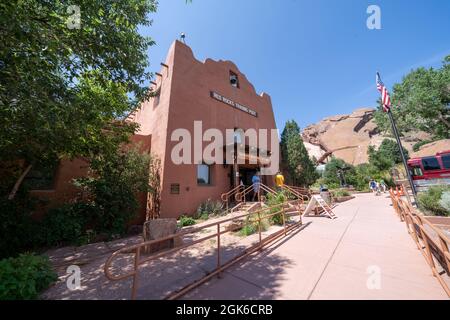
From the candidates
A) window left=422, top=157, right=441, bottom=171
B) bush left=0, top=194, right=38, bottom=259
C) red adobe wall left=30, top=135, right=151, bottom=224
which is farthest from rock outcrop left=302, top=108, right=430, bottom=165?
bush left=0, top=194, right=38, bottom=259

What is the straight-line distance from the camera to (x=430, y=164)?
47.3ft

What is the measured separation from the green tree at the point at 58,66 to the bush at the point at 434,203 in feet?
37.9

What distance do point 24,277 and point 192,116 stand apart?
9.99 m

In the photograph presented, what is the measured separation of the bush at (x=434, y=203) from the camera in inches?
291

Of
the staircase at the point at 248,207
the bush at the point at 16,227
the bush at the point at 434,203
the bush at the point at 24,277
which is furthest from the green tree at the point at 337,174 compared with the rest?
the bush at the point at 16,227

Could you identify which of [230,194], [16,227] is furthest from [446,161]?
[16,227]

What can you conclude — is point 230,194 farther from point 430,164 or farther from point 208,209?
point 430,164

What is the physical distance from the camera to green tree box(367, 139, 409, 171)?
2866 centimetres

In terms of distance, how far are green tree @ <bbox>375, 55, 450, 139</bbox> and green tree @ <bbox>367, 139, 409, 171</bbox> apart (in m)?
8.59

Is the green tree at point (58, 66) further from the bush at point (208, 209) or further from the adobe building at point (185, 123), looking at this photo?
the bush at point (208, 209)

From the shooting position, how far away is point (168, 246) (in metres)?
6.05

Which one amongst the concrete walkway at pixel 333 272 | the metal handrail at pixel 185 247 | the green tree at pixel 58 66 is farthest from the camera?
the green tree at pixel 58 66
